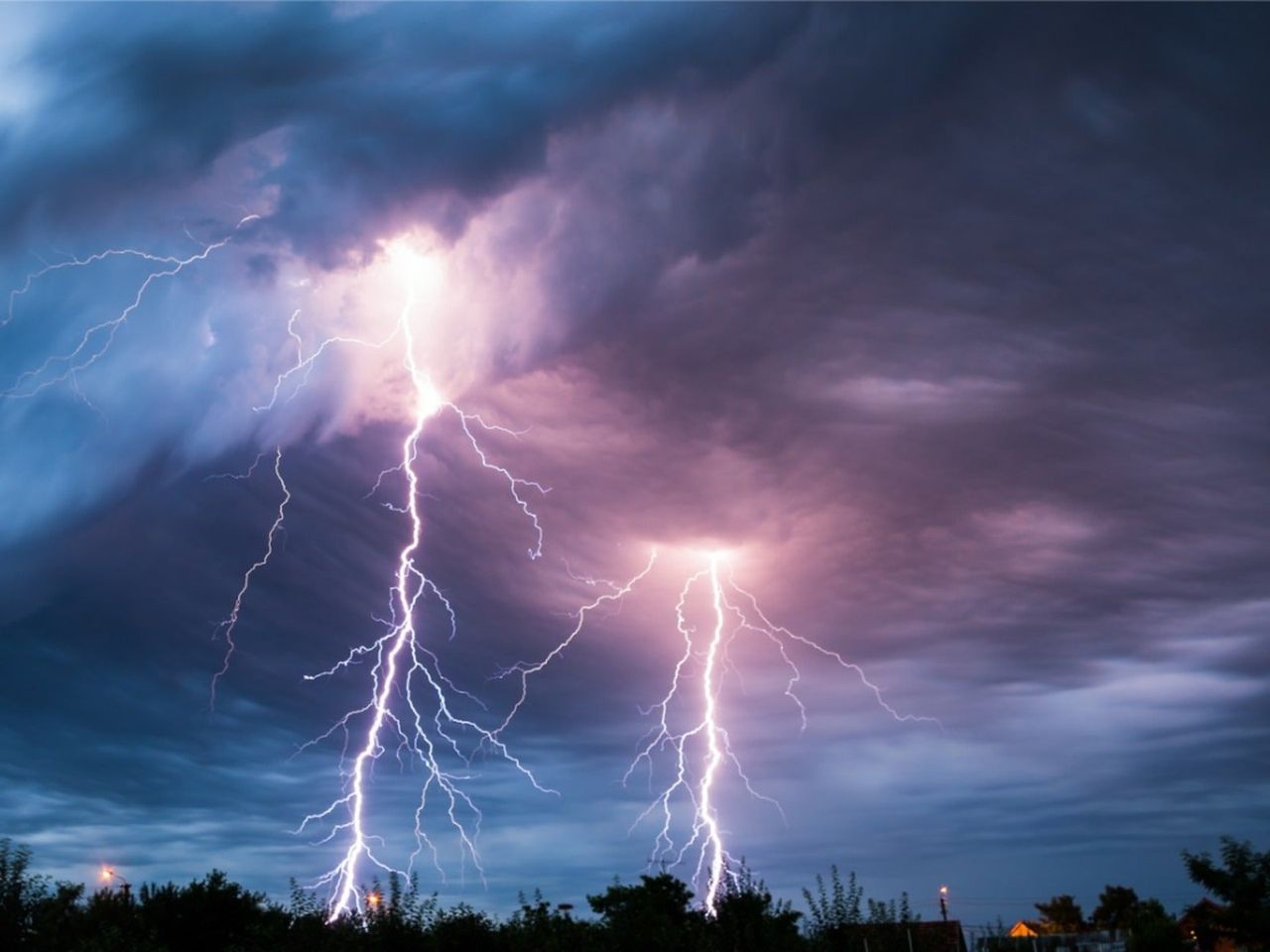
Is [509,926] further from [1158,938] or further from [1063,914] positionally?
[1063,914]

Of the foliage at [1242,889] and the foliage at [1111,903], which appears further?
the foliage at [1111,903]

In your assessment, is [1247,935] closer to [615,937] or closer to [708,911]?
[708,911]

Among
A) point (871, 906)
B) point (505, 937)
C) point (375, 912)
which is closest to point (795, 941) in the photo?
point (871, 906)

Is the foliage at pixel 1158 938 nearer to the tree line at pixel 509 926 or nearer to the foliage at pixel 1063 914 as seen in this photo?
the tree line at pixel 509 926

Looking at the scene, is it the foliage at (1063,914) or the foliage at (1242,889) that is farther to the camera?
the foliage at (1063,914)

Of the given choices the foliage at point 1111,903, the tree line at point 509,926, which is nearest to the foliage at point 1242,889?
the tree line at point 509,926

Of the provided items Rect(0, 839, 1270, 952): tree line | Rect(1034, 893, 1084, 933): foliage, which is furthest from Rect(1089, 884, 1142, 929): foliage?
Rect(0, 839, 1270, 952): tree line

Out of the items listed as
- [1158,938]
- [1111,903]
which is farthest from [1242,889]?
[1111,903]

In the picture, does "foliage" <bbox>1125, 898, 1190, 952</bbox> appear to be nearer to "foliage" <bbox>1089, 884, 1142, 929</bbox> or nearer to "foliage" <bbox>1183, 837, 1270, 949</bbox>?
"foliage" <bbox>1183, 837, 1270, 949</bbox>

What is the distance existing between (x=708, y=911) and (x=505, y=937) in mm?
4224

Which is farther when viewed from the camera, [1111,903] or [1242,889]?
[1111,903]

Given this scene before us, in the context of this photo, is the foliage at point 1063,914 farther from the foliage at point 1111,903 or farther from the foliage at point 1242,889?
the foliage at point 1242,889

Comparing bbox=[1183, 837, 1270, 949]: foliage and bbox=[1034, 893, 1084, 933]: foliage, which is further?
bbox=[1034, 893, 1084, 933]: foliage

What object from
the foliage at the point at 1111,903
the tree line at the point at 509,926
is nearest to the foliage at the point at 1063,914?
the foliage at the point at 1111,903
